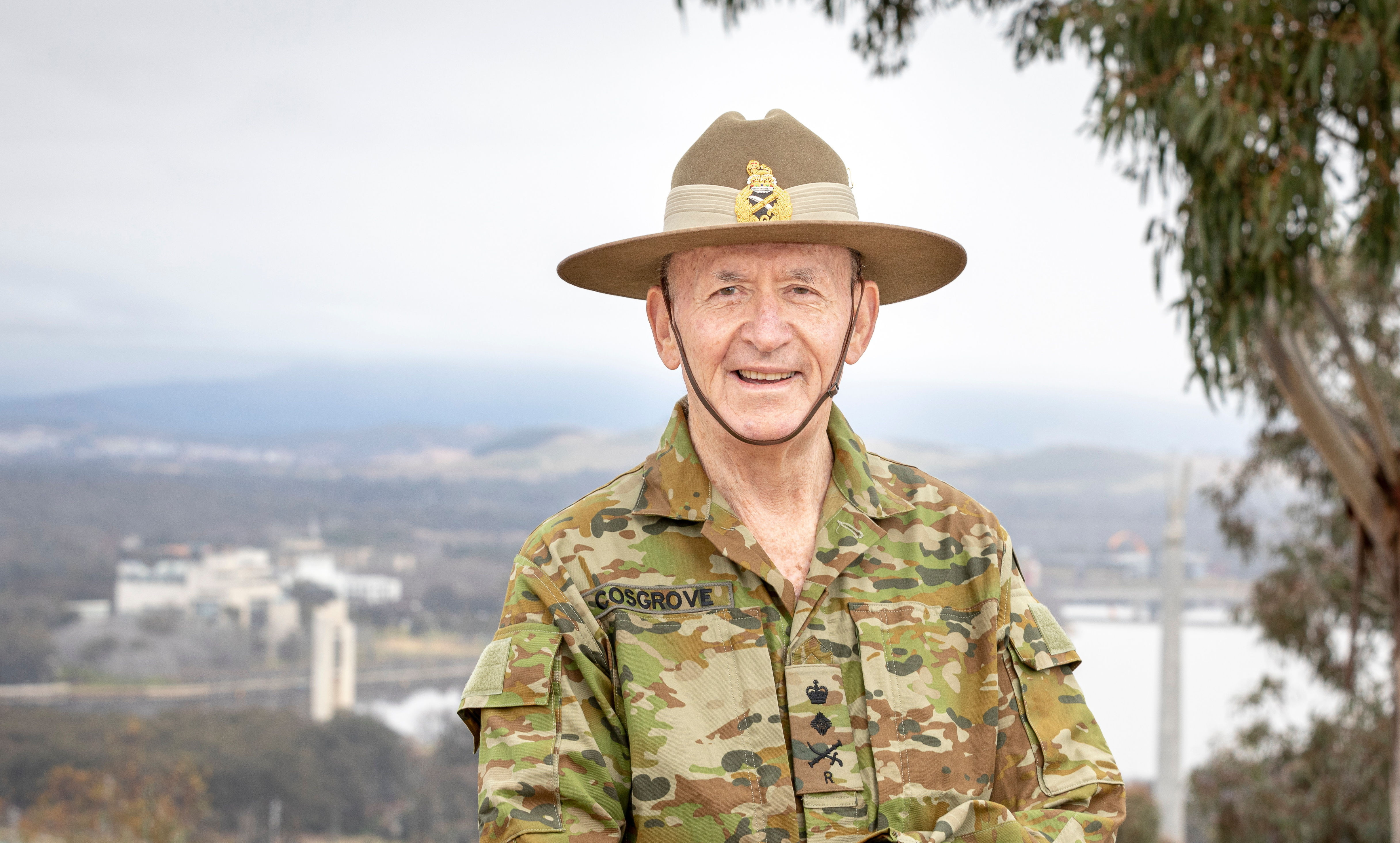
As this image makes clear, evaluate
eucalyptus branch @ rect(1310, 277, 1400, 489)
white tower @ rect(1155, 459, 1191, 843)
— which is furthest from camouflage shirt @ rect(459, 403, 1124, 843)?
white tower @ rect(1155, 459, 1191, 843)

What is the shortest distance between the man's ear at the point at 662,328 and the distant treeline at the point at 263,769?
Answer: 98.4 feet

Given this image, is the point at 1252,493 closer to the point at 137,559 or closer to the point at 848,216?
the point at 848,216

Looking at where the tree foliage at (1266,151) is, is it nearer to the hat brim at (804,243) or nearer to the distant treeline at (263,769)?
the hat brim at (804,243)

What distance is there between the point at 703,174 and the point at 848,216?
21cm

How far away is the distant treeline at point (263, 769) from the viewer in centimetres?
3092

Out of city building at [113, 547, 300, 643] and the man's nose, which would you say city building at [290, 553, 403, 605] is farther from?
the man's nose

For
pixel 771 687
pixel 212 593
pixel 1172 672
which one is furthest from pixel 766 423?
pixel 212 593

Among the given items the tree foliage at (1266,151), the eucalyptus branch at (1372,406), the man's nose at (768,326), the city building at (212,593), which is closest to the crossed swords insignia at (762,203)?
the man's nose at (768,326)

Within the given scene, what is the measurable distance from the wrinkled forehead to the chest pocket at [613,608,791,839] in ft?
1.45

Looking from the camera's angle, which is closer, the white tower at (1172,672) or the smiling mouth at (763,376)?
A: the smiling mouth at (763,376)

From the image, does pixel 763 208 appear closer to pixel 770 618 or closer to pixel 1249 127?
pixel 770 618

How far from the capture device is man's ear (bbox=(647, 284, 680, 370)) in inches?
68.0

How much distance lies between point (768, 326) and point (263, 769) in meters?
34.0

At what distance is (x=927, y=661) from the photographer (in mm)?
1608
